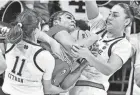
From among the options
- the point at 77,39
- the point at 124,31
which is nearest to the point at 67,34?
the point at 77,39

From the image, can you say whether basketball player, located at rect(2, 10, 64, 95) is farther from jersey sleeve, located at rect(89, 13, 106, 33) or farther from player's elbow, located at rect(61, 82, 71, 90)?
jersey sleeve, located at rect(89, 13, 106, 33)

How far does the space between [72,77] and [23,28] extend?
0.45m

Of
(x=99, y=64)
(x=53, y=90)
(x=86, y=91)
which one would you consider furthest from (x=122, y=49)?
(x=53, y=90)

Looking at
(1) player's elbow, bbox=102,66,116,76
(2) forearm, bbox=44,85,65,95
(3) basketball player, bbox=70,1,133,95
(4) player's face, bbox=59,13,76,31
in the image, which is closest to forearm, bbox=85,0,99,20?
(3) basketball player, bbox=70,1,133,95

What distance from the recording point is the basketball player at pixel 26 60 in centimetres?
150

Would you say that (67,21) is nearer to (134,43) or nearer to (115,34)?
(115,34)

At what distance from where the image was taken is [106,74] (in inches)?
70.8

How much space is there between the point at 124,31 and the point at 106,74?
0.28m

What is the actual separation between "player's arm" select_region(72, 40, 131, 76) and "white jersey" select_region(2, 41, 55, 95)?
0.20 metres

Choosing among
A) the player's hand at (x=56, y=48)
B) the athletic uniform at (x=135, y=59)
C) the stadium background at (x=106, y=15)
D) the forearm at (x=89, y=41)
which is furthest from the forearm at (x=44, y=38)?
the athletic uniform at (x=135, y=59)

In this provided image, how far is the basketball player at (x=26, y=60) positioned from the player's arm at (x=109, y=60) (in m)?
0.21

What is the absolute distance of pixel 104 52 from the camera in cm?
183

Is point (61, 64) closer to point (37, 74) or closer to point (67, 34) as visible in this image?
point (67, 34)

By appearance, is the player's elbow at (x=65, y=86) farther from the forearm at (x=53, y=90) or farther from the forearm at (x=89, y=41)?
the forearm at (x=89, y=41)
